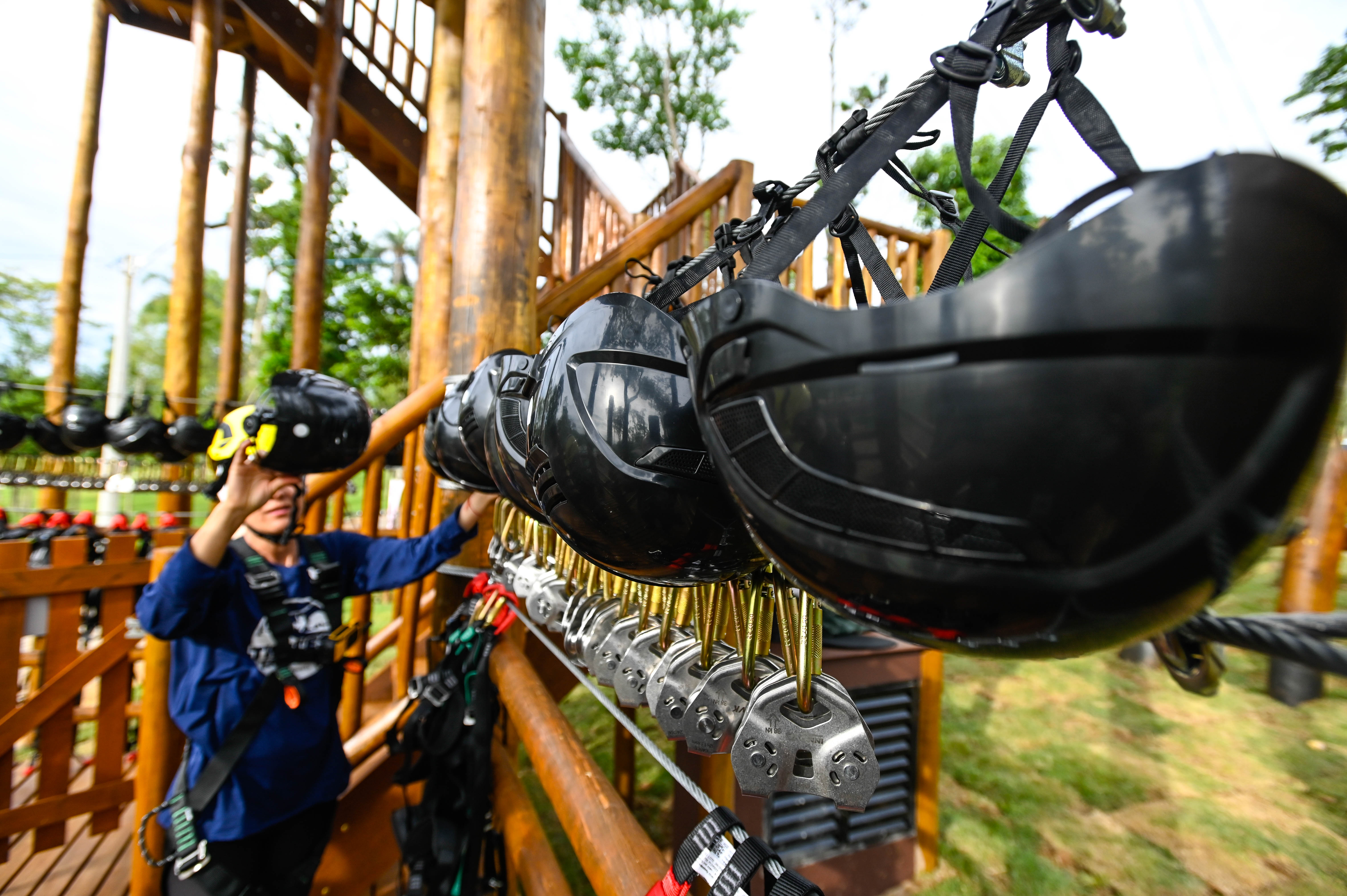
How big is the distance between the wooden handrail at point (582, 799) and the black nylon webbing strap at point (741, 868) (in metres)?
0.24

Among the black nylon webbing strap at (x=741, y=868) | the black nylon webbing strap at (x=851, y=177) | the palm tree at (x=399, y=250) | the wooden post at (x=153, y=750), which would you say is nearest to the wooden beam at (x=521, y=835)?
the black nylon webbing strap at (x=741, y=868)

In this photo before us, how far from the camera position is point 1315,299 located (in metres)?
0.28

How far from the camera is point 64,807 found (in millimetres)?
2467

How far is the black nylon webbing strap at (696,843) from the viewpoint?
0.73 meters

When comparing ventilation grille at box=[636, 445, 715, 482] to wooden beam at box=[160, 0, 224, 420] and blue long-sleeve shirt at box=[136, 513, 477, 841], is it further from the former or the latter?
wooden beam at box=[160, 0, 224, 420]

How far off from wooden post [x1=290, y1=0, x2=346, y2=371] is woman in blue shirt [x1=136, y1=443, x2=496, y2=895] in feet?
12.9

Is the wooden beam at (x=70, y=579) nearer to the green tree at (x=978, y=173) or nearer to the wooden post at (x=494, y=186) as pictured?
the wooden post at (x=494, y=186)

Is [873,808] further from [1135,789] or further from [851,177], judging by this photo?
[851,177]

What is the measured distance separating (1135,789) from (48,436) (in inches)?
348

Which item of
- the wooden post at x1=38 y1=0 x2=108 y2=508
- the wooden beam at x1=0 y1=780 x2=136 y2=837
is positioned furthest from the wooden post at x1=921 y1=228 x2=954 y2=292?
the wooden post at x1=38 y1=0 x2=108 y2=508

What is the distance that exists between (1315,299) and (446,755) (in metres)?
2.16

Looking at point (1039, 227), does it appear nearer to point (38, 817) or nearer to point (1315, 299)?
point (1315, 299)

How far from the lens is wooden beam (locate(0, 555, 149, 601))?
2.30 metres

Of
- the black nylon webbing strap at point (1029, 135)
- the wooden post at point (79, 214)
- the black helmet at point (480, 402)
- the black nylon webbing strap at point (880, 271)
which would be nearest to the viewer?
the black nylon webbing strap at point (1029, 135)
